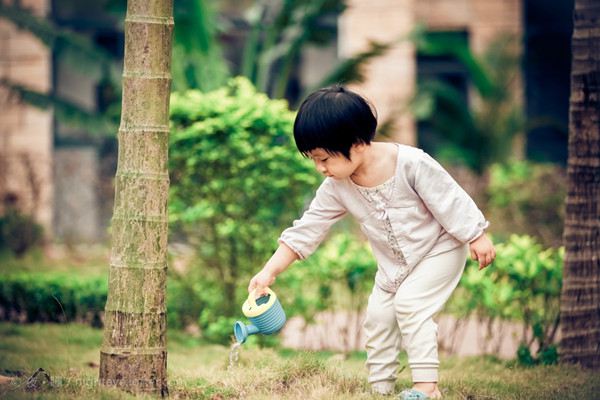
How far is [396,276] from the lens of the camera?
412cm

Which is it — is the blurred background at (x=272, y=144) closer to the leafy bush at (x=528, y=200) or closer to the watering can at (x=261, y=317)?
the leafy bush at (x=528, y=200)

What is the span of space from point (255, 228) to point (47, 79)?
24.8 ft

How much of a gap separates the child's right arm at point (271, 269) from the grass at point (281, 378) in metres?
0.44

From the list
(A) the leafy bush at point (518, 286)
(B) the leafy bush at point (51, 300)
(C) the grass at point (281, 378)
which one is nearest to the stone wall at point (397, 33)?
(B) the leafy bush at point (51, 300)

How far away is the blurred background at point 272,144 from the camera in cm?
624

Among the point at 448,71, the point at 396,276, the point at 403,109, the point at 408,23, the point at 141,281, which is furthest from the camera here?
the point at 448,71

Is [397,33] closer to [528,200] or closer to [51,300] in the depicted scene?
[528,200]

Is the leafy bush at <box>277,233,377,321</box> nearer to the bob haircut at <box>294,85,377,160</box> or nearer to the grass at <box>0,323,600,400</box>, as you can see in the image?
the grass at <box>0,323,600,400</box>

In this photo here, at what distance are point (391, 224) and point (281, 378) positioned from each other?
2.82 ft

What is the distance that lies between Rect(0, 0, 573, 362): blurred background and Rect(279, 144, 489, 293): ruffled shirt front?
1.55 meters

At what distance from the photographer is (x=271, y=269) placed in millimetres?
4090

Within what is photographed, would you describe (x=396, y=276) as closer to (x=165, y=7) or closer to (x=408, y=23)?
(x=165, y=7)

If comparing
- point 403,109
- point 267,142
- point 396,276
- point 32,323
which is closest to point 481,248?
point 396,276

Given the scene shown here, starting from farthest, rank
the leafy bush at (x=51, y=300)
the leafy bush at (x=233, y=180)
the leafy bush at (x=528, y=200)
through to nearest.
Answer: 1. the leafy bush at (x=528, y=200)
2. the leafy bush at (x=51, y=300)
3. the leafy bush at (x=233, y=180)
